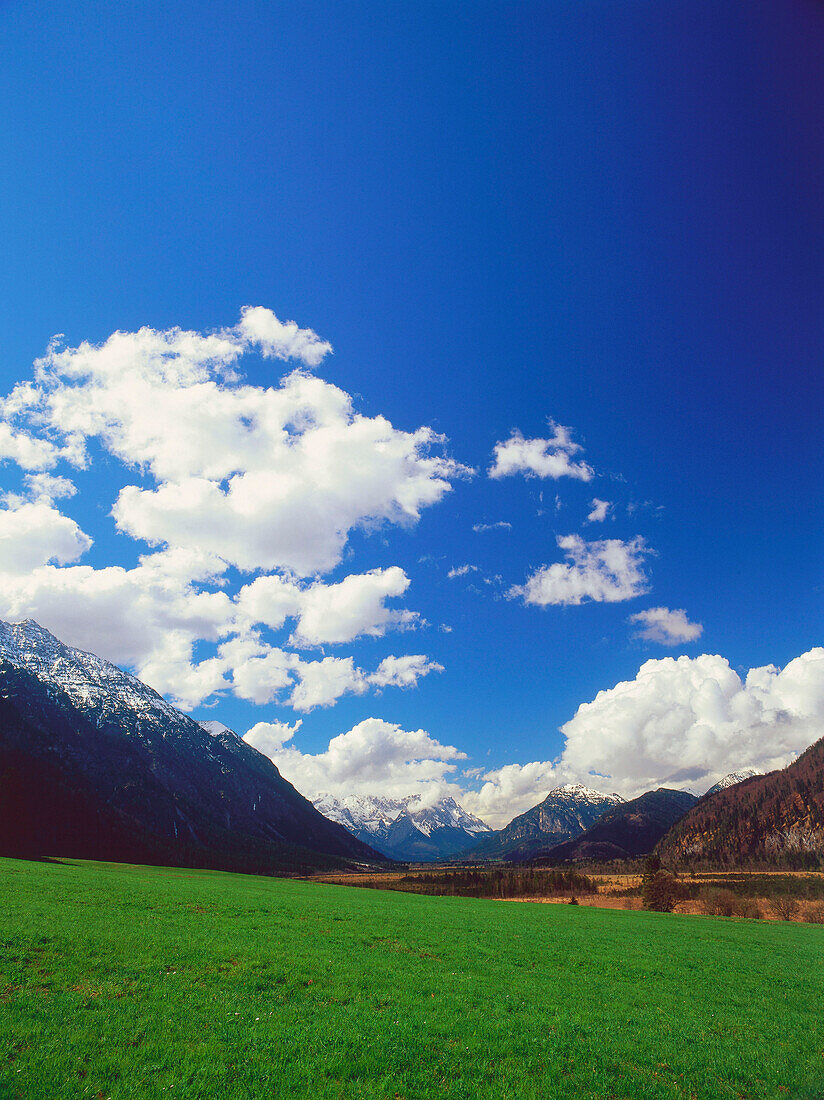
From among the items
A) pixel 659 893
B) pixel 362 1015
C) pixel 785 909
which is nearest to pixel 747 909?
pixel 785 909

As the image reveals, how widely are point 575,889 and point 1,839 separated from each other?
560 feet

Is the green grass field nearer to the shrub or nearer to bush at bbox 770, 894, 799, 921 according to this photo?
bush at bbox 770, 894, 799, 921

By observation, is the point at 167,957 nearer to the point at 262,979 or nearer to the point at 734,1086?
the point at 262,979

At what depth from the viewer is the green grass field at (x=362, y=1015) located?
1242cm

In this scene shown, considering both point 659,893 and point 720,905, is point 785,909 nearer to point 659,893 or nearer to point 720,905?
point 720,905

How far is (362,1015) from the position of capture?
54.3ft

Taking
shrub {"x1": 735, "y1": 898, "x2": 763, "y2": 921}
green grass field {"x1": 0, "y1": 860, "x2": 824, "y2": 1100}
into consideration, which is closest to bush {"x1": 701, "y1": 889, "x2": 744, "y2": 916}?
shrub {"x1": 735, "y1": 898, "x2": 763, "y2": 921}

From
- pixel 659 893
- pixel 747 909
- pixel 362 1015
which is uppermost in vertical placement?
pixel 362 1015

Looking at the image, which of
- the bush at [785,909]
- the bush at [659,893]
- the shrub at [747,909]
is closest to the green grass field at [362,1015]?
the bush at [659,893]

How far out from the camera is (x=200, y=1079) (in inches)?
463

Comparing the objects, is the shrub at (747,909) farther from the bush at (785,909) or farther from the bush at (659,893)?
the bush at (659,893)

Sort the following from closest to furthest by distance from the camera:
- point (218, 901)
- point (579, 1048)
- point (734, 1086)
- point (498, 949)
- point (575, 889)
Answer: point (734, 1086) → point (579, 1048) → point (498, 949) → point (218, 901) → point (575, 889)

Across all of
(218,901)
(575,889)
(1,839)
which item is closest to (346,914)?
(218,901)

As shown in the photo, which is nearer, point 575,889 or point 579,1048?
point 579,1048
